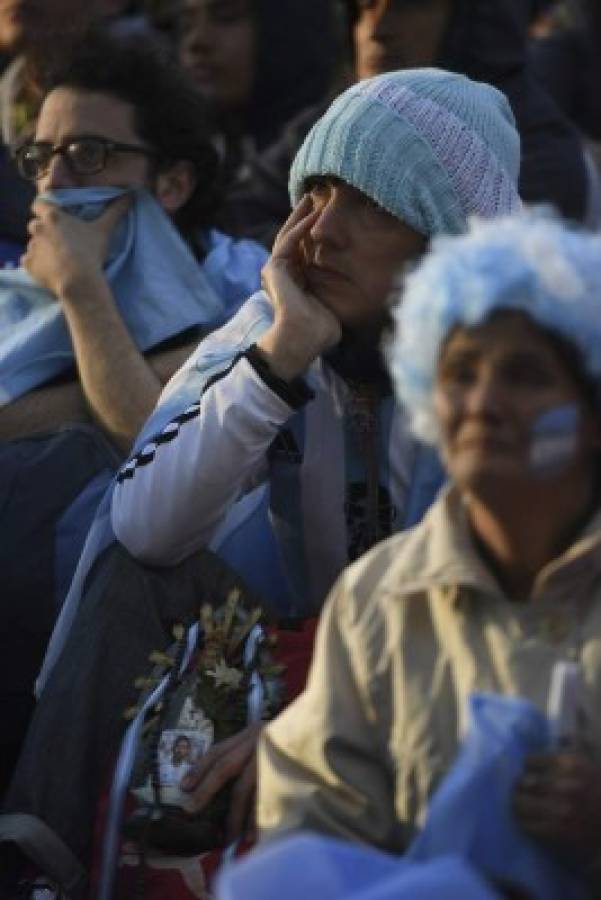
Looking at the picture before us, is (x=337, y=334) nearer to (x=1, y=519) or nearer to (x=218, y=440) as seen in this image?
(x=218, y=440)

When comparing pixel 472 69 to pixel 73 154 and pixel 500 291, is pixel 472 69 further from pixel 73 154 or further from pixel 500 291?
pixel 500 291

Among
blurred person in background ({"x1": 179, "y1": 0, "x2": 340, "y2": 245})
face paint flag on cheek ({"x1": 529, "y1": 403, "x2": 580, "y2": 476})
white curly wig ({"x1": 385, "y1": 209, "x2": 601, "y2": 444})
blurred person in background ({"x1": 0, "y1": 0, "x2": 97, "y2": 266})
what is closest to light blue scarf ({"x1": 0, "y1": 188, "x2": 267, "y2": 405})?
blurred person in background ({"x1": 0, "y1": 0, "x2": 97, "y2": 266})

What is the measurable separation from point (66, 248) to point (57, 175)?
0.63 ft

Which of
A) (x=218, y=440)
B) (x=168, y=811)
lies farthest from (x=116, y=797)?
(x=218, y=440)

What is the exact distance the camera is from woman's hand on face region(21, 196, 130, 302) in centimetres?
547

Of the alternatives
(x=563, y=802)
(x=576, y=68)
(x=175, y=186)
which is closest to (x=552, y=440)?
(x=563, y=802)

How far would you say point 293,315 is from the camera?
14.3 feet

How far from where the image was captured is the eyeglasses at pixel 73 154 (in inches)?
220

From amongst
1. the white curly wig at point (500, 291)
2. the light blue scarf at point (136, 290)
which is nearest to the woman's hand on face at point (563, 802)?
the white curly wig at point (500, 291)

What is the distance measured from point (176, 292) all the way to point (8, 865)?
66.7 inches

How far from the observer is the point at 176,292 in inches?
219

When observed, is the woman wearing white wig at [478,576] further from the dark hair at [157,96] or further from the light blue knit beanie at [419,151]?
the dark hair at [157,96]

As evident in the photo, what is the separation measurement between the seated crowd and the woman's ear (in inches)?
0.4

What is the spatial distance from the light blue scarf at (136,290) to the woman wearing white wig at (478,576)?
7.06 feet
